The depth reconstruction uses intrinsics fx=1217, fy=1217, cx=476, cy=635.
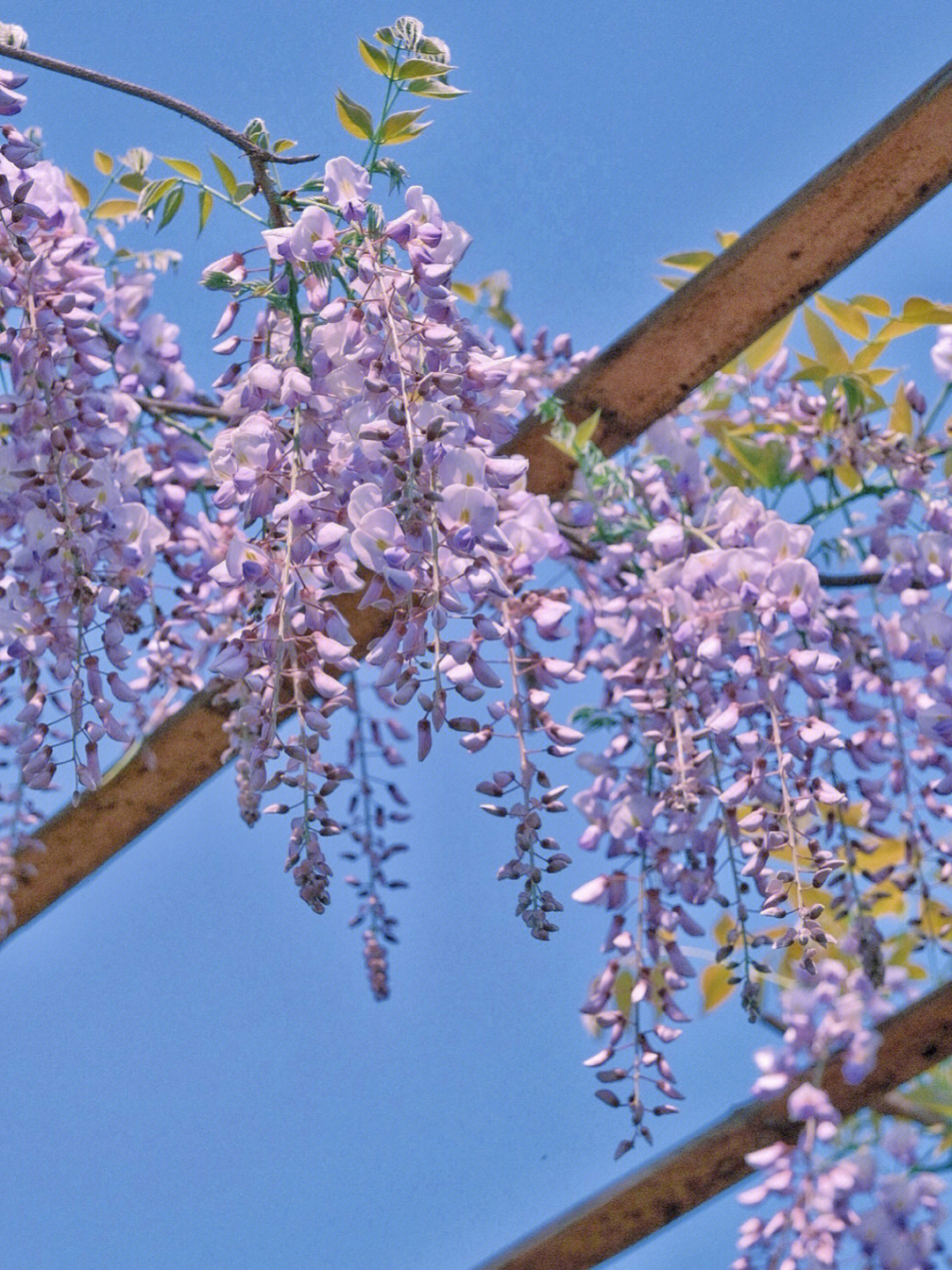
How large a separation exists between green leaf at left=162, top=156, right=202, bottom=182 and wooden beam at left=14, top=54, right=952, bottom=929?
41 centimetres

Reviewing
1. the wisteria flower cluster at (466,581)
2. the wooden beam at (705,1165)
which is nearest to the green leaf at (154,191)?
the wisteria flower cluster at (466,581)

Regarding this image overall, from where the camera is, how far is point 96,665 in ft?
2.94

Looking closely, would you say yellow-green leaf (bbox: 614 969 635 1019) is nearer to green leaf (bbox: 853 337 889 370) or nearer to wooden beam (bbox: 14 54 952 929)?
wooden beam (bbox: 14 54 952 929)

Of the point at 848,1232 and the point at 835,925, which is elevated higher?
the point at 835,925

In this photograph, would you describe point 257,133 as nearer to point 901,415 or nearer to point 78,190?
point 78,190

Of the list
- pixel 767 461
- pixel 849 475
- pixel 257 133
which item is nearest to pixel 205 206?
pixel 257 133

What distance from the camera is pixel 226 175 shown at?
0.93 meters

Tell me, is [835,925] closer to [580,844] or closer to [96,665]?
[580,844]

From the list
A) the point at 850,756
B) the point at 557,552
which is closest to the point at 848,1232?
the point at 850,756

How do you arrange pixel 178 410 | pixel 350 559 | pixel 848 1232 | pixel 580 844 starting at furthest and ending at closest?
pixel 848 1232
pixel 178 410
pixel 580 844
pixel 350 559

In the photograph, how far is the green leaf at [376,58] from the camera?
2.88ft

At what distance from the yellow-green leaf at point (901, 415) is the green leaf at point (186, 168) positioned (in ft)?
2.55

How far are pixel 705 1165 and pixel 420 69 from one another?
47.5 inches

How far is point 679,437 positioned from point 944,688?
1.40ft
